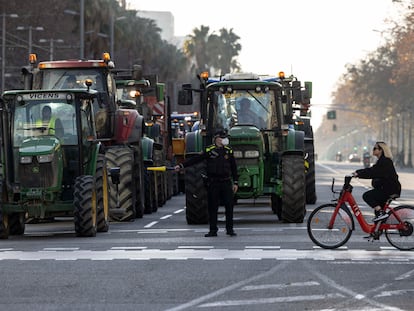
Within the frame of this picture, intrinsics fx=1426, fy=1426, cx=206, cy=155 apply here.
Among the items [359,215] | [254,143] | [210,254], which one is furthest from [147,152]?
[210,254]

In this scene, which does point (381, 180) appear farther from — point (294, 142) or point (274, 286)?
point (274, 286)

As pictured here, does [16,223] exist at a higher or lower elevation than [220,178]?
lower

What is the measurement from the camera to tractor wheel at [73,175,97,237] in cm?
2323

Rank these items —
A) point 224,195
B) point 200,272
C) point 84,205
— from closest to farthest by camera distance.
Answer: point 200,272, point 84,205, point 224,195

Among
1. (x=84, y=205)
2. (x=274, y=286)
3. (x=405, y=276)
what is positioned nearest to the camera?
(x=274, y=286)

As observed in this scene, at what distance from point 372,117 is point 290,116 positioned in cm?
14406

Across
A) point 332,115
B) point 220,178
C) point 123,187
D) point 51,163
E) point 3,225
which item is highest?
point 51,163

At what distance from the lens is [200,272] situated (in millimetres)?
16984

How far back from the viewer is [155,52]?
111688mm

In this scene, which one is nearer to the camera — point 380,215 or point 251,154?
point 380,215

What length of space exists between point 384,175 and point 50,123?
6.29m

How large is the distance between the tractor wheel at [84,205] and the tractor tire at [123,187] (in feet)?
17.3

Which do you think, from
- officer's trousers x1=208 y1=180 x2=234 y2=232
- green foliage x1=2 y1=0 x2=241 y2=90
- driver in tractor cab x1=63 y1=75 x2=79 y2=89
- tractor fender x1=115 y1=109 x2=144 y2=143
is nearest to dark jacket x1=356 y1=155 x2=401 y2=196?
officer's trousers x1=208 y1=180 x2=234 y2=232

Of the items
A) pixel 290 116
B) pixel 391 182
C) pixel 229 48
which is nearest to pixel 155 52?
pixel 229 48
